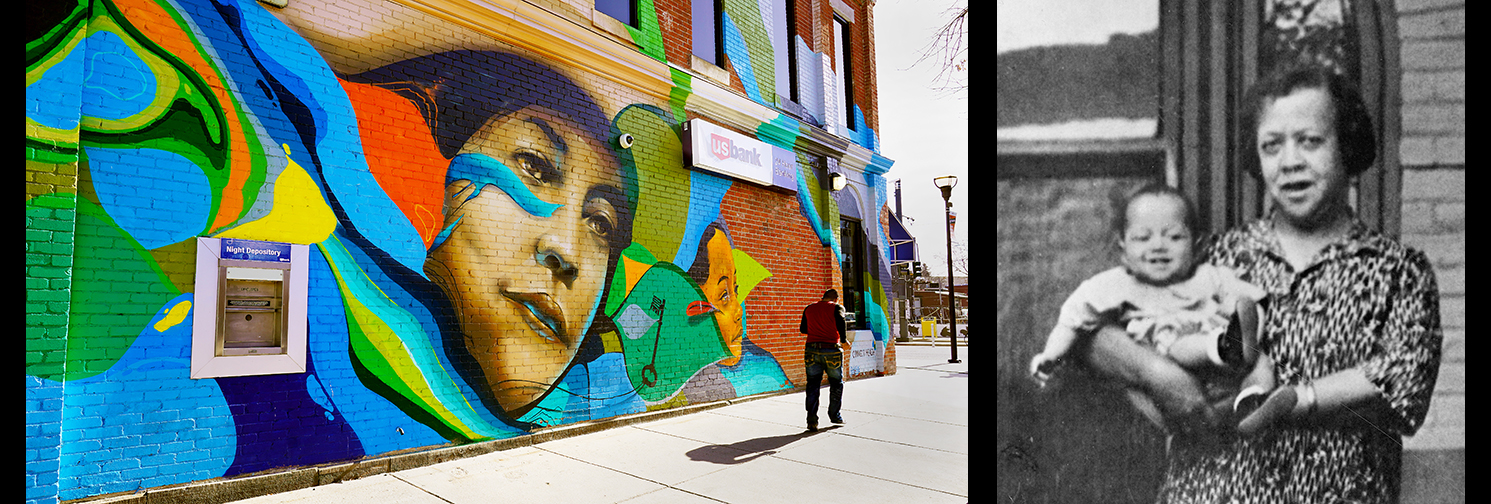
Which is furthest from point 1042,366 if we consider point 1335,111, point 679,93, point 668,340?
point 679,93

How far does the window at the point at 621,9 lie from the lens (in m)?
9.08

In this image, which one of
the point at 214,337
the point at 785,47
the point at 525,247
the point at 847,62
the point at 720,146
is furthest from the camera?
the point at 847,62

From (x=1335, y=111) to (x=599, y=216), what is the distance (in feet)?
24.5

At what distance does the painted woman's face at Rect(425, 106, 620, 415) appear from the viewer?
6.94 m

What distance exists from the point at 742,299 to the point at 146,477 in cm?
724

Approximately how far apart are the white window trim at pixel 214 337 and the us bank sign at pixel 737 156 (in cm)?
536

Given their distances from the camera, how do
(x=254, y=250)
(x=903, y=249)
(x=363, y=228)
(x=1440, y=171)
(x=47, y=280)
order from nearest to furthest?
1. (x=1440, y=171)
2. (x=47, y=280)
3. (x=254, y=250)
4. (x=363, y=228)
5. (x=903, y=249)

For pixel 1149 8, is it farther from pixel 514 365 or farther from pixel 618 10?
pixel 618 10

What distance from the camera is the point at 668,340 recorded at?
9.36 metres

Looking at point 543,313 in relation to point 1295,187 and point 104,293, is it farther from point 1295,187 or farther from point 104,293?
point 1295,187

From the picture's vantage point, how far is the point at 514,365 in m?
7.30

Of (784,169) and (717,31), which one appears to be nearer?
(717,31)

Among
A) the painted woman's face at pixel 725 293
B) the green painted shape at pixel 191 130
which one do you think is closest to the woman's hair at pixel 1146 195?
the green painted shape at pixel 191 130
